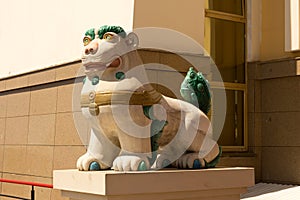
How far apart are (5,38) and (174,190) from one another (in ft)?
22.6

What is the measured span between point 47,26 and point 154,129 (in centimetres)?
509

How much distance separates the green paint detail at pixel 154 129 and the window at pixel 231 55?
4.08m

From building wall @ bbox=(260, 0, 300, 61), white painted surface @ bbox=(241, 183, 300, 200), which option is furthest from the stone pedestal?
building wall @ bbox=(260, 0, 300, 61)

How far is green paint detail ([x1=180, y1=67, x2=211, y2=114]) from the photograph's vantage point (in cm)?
423

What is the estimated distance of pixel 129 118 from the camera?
3.61 m

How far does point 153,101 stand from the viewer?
147 inches

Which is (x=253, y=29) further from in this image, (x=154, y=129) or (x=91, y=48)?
(x=91, y=48)

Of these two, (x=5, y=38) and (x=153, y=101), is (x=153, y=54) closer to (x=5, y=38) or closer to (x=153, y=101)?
(x=153, y=101)

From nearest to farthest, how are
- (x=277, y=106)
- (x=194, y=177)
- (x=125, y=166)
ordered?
1. (x=125, y=166)
2. (x=194, y=177)
3. (x=277, y=106)

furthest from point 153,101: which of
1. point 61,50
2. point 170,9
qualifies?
point 61,50

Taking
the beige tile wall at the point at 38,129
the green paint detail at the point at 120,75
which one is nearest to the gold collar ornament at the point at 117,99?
the green paint detail at the point at 120,75

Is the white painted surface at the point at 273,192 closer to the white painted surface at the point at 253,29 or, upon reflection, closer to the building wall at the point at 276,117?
the building wall at the point at 276,117

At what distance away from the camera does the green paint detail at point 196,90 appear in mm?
4230

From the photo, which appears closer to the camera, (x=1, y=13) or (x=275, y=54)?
Result: (x=275, y=54)
